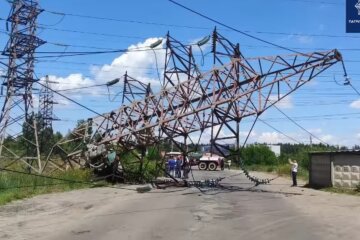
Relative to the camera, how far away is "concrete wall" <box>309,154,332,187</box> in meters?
29.6

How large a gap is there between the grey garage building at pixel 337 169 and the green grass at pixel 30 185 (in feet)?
43.0

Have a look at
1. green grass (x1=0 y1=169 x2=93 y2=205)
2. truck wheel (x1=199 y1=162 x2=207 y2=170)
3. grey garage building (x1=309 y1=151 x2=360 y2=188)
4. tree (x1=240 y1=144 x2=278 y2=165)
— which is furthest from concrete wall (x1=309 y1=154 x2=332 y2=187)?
tree (x1=240 y1=144 x2=278 y2=165)

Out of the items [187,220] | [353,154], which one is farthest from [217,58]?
[187,220]

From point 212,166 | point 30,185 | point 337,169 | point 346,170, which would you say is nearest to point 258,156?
point 212,166

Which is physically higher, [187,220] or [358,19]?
[358,19]

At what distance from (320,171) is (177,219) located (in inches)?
687

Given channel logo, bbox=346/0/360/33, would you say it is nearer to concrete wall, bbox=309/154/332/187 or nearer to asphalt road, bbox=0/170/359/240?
asphalt road, bbox=0/170/359/240

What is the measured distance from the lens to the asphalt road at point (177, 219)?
1267cm

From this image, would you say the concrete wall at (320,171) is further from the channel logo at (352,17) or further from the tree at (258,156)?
the tree at (258,156)

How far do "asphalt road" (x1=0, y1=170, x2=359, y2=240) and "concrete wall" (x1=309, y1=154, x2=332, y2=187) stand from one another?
20.9 ft

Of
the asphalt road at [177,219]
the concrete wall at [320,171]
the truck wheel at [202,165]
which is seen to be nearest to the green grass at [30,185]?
the asphalt road at [177,219]

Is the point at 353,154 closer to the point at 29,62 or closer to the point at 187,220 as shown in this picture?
the point at 187,220

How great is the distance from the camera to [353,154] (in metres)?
27.5

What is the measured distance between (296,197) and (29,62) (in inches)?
765
